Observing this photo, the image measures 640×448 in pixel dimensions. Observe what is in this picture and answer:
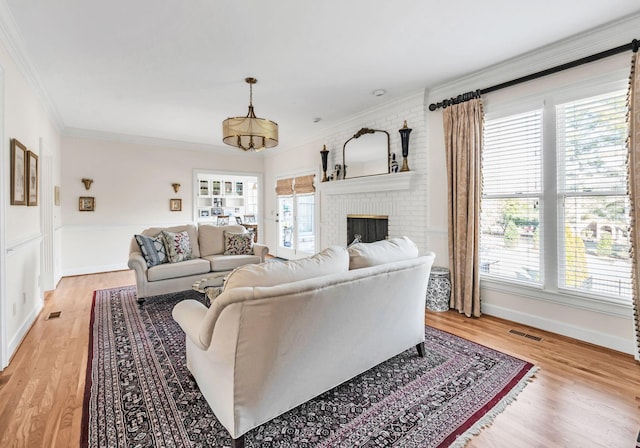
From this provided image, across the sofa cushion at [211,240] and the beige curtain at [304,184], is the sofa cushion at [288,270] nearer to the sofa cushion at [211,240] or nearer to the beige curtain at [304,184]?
the sofa cushion at [211,240]

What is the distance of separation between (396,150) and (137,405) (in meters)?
3.84

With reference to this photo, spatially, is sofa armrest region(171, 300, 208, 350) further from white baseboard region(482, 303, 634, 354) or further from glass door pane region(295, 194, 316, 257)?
glass door pane region(295, 194, 316, 257)

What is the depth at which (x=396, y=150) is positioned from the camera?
4.26 metres

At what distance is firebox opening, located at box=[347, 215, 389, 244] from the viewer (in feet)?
14.4

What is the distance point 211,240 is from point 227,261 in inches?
21.6

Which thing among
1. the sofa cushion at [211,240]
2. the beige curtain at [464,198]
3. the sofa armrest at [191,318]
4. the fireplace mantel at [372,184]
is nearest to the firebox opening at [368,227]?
the fireplace mantel at [372,184]

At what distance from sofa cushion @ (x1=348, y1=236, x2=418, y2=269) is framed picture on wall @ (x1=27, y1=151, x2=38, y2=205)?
325cm

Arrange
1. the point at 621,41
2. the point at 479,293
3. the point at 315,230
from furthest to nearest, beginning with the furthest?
the point at 315,230 → the point at 479,293 → the point at 621,41

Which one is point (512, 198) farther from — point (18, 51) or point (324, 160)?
point (18, 51)

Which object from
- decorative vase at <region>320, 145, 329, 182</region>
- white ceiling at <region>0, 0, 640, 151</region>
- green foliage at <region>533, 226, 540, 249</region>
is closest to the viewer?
white ceiling at <region>0, 0, 640, 151</region>

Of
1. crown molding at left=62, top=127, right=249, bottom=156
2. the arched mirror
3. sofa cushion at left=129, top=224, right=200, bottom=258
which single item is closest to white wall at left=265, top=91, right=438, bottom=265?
the arched mirror

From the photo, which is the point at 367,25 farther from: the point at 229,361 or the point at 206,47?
the point at 229,361

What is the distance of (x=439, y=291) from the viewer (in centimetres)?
354

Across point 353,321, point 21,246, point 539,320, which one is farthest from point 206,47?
point 539,320
